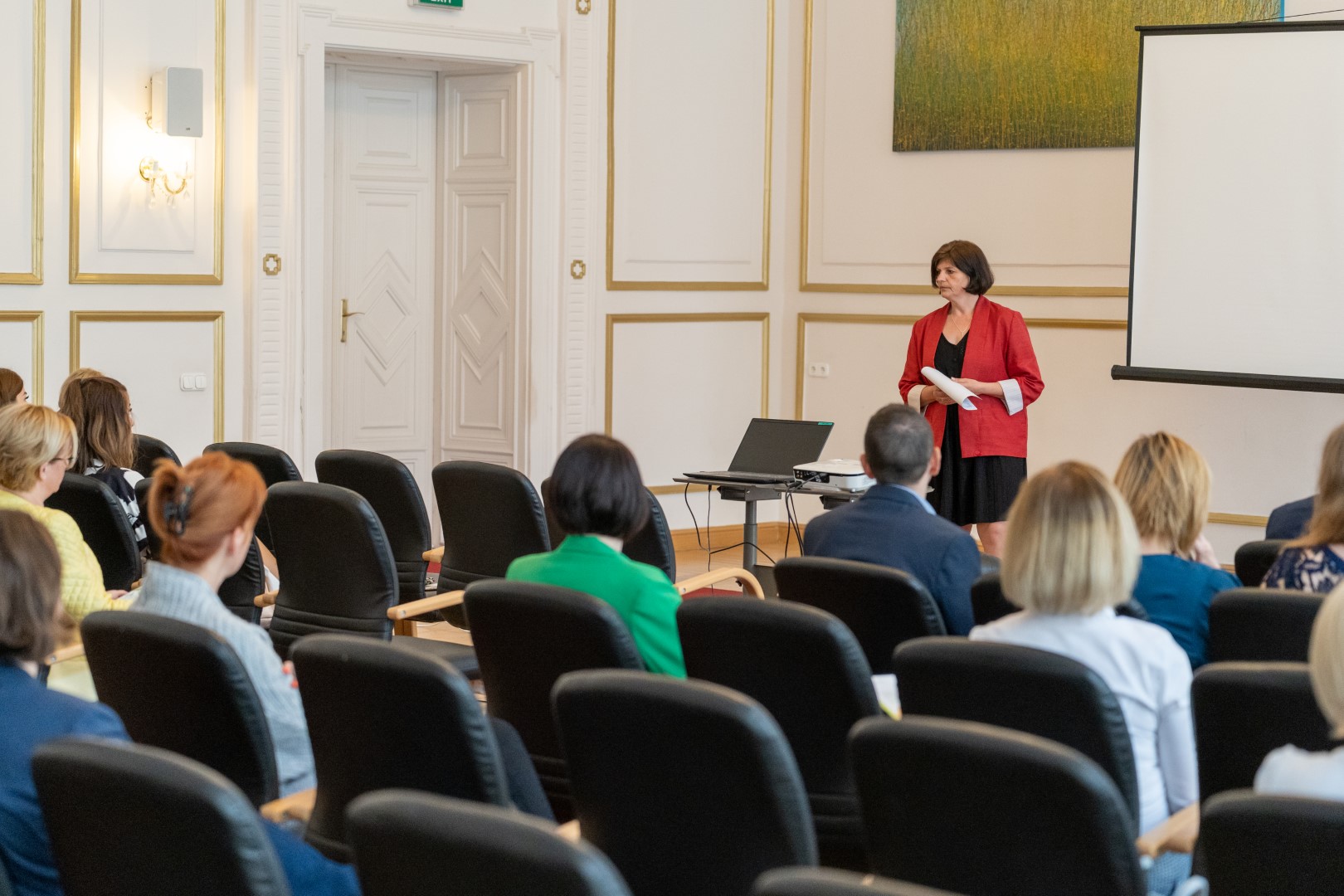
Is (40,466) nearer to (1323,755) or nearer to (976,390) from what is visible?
(1323,755)

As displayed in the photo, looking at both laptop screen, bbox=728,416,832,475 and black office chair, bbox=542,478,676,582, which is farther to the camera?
laptop screen, bbox=728,416,832,475

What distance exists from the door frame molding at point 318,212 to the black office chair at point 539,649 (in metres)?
4.32

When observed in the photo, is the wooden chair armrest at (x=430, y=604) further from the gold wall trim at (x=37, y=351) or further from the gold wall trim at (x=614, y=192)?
the gold wall trim at (x=614, y=192)

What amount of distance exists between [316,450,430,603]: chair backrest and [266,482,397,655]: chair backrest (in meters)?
0.48

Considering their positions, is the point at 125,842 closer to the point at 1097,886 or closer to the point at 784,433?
the point at 1097,886

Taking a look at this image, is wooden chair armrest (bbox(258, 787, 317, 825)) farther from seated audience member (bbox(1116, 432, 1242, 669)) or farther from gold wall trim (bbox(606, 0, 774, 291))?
gold wall trim (bbox(606, 0, 774, 291))

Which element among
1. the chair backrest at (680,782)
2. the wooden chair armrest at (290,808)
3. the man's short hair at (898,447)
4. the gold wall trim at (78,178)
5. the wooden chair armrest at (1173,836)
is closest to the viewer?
the chair backrest at (680,782)

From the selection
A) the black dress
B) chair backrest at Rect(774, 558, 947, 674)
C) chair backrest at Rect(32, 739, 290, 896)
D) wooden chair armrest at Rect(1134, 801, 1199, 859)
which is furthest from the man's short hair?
the black dress

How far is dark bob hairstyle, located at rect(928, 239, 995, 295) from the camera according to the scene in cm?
593

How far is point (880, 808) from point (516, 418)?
587 cm

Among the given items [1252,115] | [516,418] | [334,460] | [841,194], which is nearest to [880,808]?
[334,460]

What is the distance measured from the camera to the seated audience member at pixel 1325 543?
9.96 feet

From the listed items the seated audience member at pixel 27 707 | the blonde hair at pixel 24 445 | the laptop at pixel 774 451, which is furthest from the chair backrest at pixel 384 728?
the laptop at pixel 774 451

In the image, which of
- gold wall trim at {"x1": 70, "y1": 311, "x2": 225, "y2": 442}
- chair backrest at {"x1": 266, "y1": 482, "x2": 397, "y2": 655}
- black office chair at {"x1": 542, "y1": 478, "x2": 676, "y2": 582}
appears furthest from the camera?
gold wall trim at {"x1": 70, "y1": 311, "x2": 225, "y2": 442}
